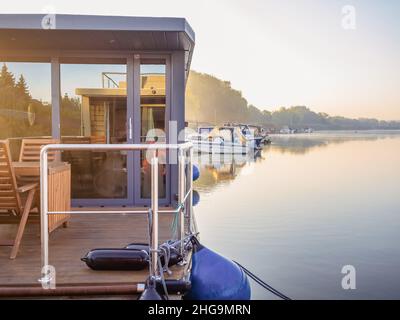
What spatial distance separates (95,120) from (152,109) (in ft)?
2.81

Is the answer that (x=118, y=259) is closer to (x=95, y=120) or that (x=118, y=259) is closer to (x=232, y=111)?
(x=95, y=120)

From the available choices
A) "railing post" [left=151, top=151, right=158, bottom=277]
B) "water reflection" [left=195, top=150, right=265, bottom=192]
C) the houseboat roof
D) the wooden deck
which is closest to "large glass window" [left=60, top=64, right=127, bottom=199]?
the houseboat roof

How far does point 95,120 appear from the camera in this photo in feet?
21.5

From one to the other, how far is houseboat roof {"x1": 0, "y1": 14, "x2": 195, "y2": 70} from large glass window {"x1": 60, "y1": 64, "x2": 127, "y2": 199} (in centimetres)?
60

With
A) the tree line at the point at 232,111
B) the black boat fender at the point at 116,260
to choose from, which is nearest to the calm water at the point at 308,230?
the black boat fender at the point at 116,260

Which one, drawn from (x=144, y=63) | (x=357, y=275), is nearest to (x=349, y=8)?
(x=144, y=63)

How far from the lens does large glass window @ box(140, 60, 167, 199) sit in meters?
6.52

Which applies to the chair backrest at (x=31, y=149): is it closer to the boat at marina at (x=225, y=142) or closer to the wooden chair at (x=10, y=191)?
the wooden chair at (x=10, y=191)

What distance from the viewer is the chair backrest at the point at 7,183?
11.8 ft

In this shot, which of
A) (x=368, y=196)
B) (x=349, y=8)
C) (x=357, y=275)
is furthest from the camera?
(x=368, y=196)

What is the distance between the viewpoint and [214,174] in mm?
25078

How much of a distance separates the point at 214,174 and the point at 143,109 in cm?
1868
